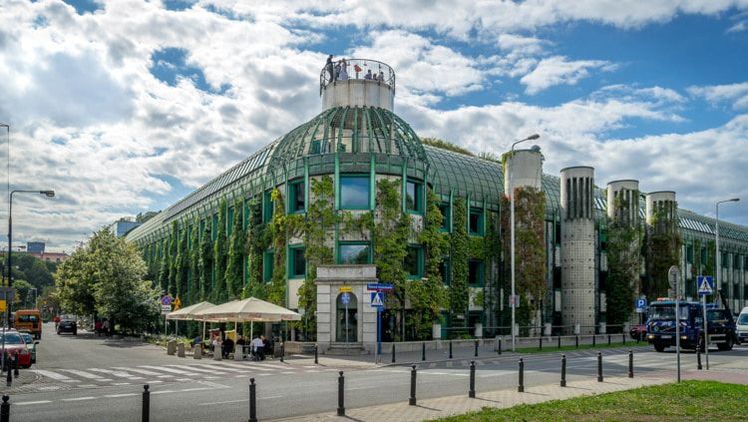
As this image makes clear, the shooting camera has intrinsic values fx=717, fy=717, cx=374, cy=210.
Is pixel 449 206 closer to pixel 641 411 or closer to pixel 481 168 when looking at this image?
pixel 481 168

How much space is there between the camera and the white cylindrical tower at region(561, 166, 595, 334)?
55219 mm

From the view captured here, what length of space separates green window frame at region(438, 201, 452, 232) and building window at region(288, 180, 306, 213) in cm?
1064

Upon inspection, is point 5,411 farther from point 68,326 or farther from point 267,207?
point 68,326

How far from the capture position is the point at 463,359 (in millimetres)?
32906

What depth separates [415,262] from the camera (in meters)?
44.1

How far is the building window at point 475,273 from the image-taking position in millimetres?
52156

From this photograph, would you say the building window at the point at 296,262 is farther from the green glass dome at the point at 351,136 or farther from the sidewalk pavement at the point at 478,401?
the sidewalk pavement at the point at 478,401

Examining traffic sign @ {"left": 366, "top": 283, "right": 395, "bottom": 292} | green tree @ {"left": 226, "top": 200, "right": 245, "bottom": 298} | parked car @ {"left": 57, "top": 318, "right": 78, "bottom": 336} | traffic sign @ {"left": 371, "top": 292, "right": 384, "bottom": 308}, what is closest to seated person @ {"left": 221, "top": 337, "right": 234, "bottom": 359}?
traffic sign @ {"left": 366, "top": 283, "right": 395, "bottom": 292}

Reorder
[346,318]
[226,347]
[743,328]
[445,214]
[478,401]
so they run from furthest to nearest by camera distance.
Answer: [445,214] → [743,328] → [346,318] → [226,347] → [478,401]

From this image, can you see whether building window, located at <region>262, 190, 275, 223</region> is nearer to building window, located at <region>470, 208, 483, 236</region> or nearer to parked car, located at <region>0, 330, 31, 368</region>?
building window, located at <region>470, 208, 483, 236</region>

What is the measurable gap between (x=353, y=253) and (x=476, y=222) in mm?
14790

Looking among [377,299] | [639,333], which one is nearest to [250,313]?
[377,299]

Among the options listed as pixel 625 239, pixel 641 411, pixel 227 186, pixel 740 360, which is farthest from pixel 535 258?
pixel 641 411

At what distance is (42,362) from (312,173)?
1750 cm
